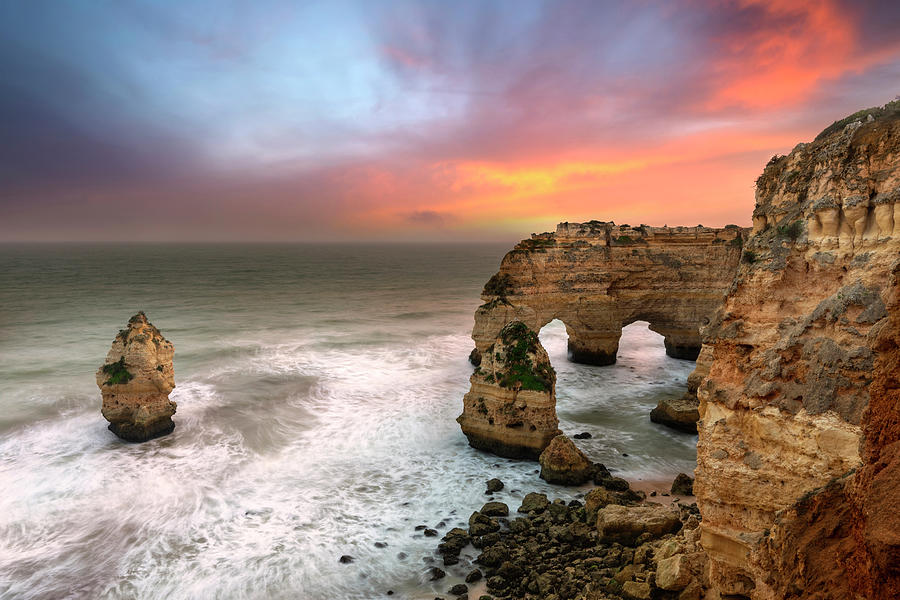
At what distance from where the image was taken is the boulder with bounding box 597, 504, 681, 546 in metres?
9.25

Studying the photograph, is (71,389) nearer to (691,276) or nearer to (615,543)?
(615,543)

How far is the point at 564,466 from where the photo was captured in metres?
12.4

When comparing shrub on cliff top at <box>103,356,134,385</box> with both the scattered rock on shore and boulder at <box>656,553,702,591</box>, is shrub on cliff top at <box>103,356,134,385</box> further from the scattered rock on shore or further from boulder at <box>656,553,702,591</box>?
boulder at <box>656,553,702,591</box>

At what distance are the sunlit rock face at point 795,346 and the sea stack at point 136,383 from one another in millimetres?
16044

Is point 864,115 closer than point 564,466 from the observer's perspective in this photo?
Yes

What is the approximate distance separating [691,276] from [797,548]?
76.8 feet

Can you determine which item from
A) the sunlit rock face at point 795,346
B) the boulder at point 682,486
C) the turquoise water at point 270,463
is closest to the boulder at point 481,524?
the turquoise water at point 270,463

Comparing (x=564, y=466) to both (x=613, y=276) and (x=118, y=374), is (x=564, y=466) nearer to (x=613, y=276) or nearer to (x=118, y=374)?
(x=118, y=374)

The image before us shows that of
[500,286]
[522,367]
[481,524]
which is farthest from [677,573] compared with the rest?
[500,286]

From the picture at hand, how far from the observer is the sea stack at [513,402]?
1386cm

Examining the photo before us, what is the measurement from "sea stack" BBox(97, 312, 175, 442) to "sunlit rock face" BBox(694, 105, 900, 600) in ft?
52.6

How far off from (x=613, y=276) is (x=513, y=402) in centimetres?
1289

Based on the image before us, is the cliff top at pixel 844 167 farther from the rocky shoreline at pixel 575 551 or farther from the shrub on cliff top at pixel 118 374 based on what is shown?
the shrub on cliff top at pixel 118 374

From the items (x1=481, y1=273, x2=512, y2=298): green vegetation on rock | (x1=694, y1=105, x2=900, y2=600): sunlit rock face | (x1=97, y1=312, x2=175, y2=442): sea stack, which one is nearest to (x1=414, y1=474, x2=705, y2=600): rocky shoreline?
(x1=694, y1=105, x2=900, y2=600): sunlit rock face
